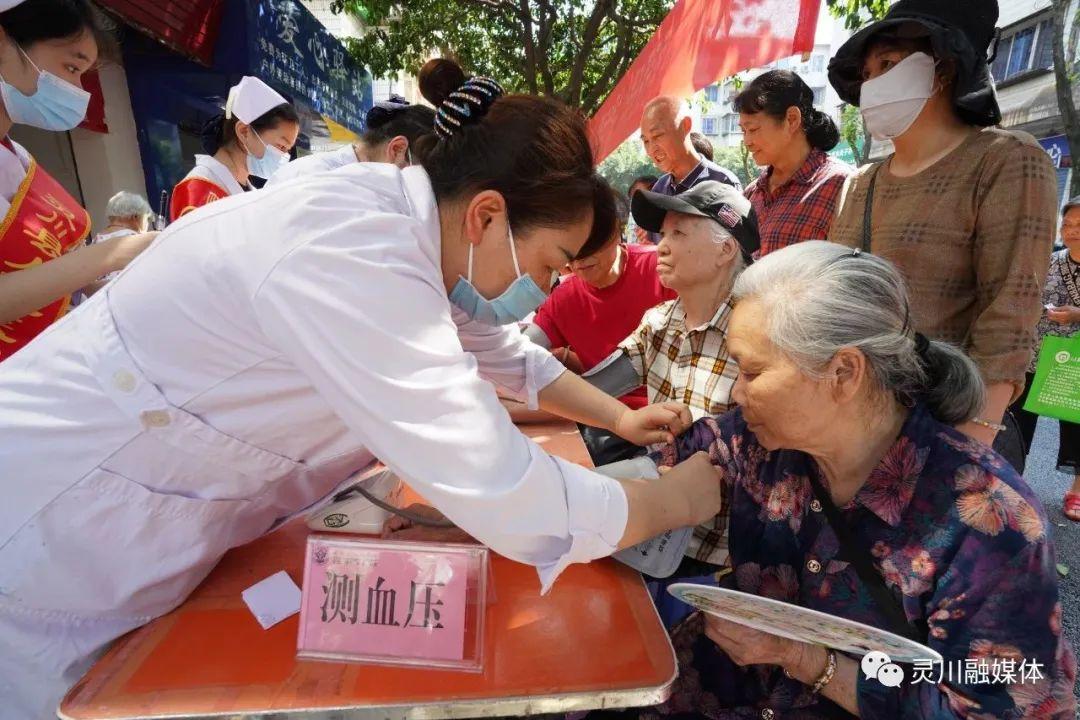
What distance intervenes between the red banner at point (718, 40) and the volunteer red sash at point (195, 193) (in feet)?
7.03

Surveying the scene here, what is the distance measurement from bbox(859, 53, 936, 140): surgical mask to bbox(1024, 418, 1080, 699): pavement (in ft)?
5.89

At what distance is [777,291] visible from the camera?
51.9 inches

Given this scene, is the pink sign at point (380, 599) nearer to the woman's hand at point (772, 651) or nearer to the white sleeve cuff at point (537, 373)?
the woman's hand at point (772, 651)

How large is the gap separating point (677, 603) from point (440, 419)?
1326 millimetres

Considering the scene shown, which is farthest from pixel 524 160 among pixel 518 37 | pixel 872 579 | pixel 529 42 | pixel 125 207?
pixel 518 37

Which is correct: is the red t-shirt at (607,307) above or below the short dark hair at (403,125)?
below

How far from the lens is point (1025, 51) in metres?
16.9

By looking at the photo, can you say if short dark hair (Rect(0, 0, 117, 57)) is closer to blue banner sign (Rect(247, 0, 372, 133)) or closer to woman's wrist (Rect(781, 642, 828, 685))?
woman's wrist (Rect(781, 642, 828, 685))

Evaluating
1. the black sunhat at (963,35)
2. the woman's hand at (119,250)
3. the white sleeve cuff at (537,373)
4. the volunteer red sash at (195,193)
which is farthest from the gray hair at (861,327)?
the volunteer red sash at (195,193)

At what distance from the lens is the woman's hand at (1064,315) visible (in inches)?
160

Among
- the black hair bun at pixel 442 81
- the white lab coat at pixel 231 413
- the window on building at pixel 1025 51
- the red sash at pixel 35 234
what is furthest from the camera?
the window on building at pixel 1025 51

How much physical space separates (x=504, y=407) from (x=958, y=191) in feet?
5.46

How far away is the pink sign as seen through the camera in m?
1.05

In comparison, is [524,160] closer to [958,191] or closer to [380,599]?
[380,599]
